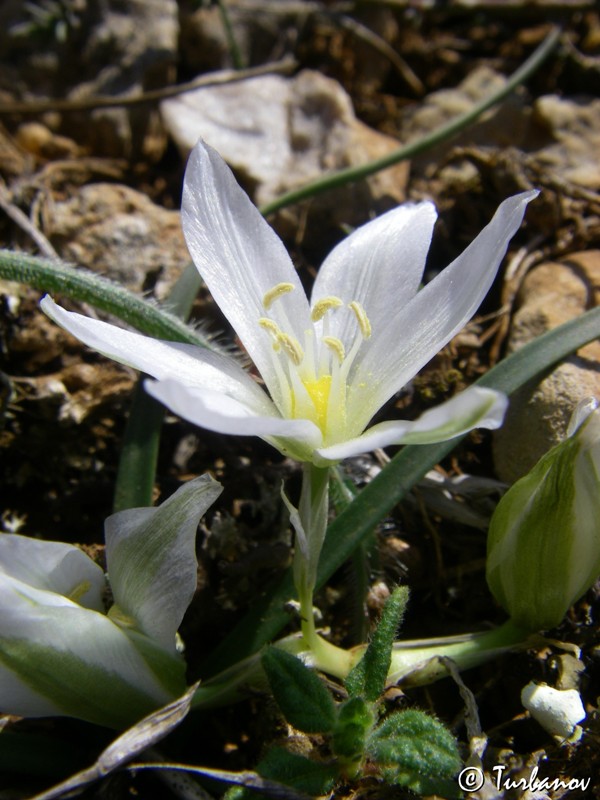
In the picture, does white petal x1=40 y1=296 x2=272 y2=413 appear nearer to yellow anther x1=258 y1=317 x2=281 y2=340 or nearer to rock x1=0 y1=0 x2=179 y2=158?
yellow anther x1=258 y1=317 x2=281 y2=340

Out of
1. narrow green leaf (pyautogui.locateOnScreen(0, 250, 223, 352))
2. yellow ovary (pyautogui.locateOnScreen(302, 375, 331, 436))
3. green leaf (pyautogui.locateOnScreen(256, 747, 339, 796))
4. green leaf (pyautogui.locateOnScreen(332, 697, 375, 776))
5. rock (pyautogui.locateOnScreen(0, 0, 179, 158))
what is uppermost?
rock (pyautogui.locateOnScreen(0, 0, 179, 158))

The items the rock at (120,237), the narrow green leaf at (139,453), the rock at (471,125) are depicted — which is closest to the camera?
the narrow green leaf at (139,453)

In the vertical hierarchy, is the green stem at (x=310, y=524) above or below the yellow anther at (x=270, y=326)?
below

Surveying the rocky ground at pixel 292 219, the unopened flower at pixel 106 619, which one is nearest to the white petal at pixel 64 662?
the unopened flower at pixel 106 619

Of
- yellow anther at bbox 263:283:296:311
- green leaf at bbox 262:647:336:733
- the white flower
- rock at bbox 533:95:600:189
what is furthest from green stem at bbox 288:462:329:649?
rock at bbox 533:95:600:189

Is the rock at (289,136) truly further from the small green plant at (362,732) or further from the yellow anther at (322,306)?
the small green plant at (362,732)

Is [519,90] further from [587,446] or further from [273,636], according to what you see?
[273,636]

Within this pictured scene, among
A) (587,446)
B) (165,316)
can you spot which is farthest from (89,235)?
(587,446)
